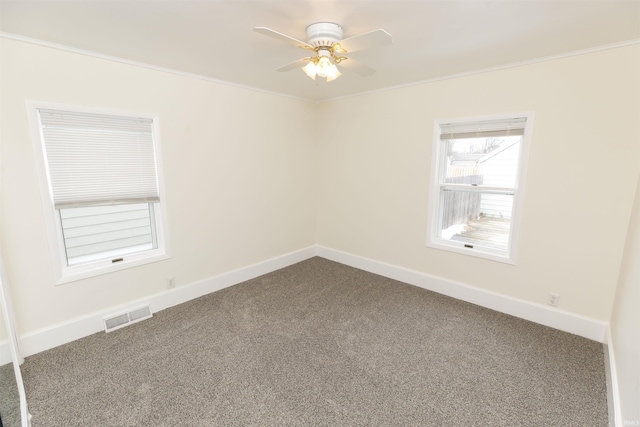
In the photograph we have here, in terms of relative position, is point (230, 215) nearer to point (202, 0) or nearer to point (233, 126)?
point (233, 126)

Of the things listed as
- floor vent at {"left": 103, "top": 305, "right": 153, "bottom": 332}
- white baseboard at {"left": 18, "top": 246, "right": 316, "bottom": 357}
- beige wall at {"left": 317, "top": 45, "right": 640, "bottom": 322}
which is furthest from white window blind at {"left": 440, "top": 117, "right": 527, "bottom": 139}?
floor vent at {"left": 103, "top": 305, "right": 153, "bottom": 332}

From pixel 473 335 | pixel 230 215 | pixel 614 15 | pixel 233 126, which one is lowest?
pixel 473 335

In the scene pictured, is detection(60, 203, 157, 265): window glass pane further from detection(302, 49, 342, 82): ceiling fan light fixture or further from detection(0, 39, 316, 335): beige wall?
detection(302, 49, 342, 82): ceiling fan light fixture

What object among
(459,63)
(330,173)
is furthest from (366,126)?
(459,63)

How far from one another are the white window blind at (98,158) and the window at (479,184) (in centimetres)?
306

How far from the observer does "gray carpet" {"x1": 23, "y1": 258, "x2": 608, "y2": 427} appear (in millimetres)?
1824

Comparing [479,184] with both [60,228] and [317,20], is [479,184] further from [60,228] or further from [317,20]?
[60,228]

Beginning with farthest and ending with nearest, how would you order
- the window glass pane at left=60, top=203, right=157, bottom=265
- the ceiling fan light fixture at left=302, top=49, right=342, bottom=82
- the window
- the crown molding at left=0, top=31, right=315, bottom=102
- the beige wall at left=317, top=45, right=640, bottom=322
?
1. the window
2. the window glass pane at left=60, top=203, right=157, bottom=265
3. the beige wall at left=317, top=45, right=640, bottom=322
4. the crown molding at left=0, top=31, right=315, bottom=102
5. the ceiling fan light fixture at left=302, top=49, right=342, bottom=82

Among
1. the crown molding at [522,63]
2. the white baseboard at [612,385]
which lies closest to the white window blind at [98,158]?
the crown molding at [522,63]

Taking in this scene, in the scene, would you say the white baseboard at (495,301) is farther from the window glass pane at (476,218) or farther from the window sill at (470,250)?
the window glass pane at (476,218)

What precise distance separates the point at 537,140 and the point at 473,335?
1870 millimetres

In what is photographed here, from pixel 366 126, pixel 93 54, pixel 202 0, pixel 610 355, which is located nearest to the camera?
pixel 202 0

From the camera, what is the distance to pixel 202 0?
5.35 feet

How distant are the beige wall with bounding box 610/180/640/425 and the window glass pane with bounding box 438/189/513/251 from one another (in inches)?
35.9
